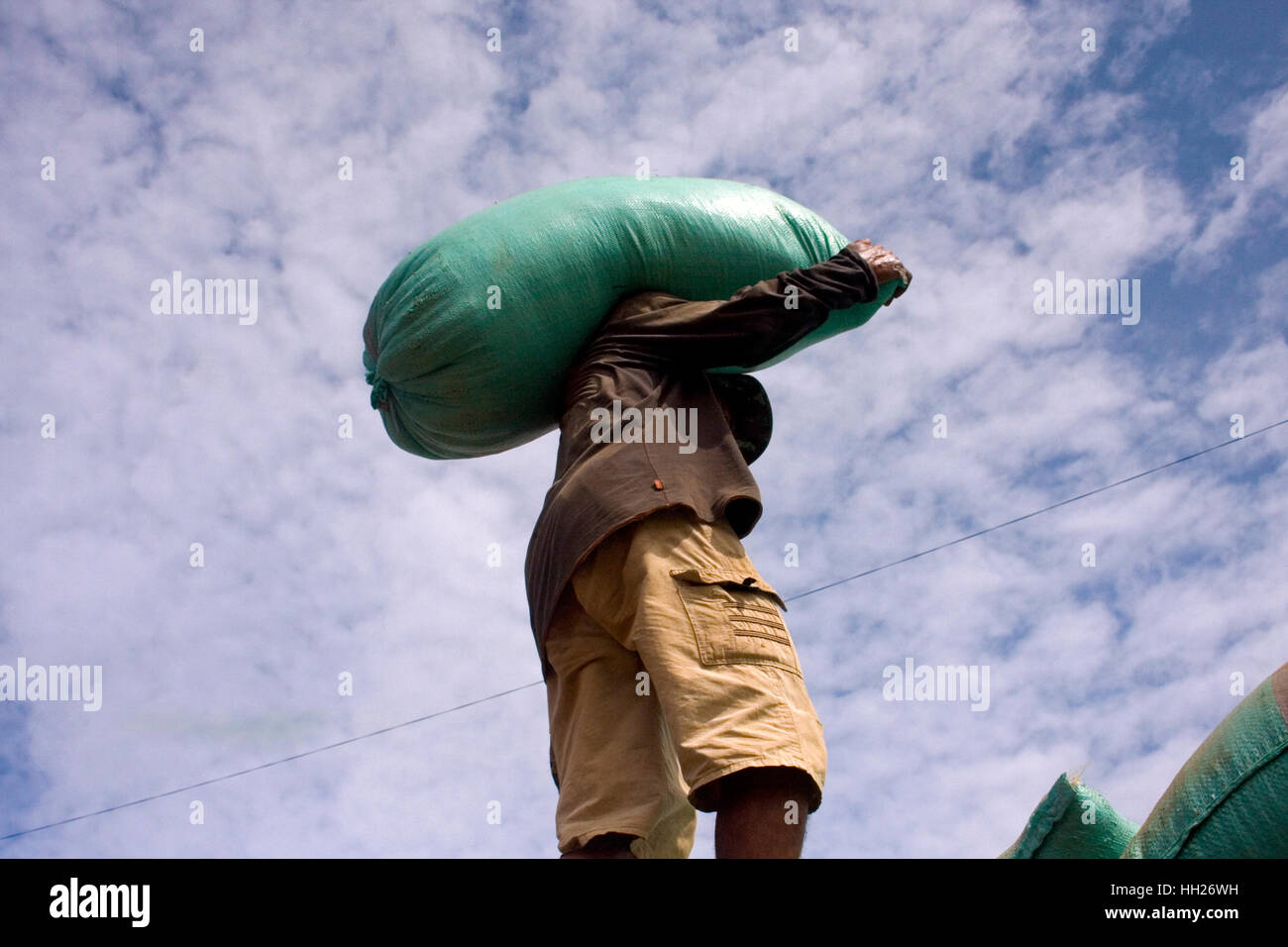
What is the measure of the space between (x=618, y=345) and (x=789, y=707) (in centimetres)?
97

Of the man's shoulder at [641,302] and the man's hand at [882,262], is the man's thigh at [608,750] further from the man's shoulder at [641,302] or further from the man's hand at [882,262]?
the man's hand at [882,262]

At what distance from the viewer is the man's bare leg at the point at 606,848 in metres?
2.55

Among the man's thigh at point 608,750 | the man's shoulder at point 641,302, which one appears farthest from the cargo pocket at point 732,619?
the man's shoulder at point 641,302

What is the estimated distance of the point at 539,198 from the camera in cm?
300

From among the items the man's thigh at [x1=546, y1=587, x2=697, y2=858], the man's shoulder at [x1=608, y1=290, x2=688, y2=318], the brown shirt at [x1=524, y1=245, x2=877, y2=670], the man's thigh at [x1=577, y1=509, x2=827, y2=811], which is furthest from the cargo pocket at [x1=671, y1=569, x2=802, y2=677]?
the man's shoulder at [x1=608, y1=290, x2=688, y2=318]

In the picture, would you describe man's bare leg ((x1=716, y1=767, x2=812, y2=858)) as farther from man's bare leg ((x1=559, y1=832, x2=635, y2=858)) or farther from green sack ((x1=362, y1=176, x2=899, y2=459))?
green sack ((x1=362, y1=176, x2=899, y2=459))

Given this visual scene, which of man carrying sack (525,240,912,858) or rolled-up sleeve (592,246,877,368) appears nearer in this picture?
man carrying sack (525,240,912,858)

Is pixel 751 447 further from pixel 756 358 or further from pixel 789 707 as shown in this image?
pixel 789 707

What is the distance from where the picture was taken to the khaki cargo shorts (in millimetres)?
2301

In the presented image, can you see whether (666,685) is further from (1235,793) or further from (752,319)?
(1235,793)

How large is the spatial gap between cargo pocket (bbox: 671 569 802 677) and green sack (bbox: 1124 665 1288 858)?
75cm

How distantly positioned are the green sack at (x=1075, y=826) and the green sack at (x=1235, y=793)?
430mm

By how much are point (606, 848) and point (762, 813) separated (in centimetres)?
47

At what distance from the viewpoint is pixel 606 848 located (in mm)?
2559
